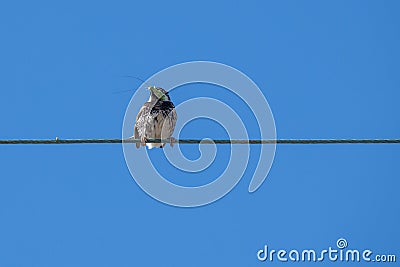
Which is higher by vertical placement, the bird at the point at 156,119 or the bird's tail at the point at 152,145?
the bird at the point at 156,119

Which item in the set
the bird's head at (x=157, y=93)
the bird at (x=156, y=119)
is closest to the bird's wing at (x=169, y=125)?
the bird at (x=156, y=119)

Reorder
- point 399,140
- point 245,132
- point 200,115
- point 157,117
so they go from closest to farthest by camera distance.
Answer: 1. point 399,140
2. point 245,132
3. point 200,115
4. point 157,117

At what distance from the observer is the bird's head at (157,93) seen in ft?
44.0

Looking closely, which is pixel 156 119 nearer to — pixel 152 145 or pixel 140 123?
pixel 140 123

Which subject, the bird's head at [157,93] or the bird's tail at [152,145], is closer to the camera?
the bird's tail at [152,145]

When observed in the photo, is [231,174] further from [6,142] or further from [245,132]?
[6,142]

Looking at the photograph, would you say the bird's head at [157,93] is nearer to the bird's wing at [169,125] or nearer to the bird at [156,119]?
the bird at [156,119]

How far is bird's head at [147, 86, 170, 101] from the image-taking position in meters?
13.4

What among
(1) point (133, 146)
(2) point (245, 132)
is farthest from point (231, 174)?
(1) point (133, 146)

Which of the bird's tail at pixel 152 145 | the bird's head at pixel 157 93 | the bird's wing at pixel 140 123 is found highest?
the bird's head at pixel 157 93

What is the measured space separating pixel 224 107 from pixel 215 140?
172cm

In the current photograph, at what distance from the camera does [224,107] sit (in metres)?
12.2

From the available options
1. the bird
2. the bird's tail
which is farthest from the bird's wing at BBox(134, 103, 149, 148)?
the bird's tail

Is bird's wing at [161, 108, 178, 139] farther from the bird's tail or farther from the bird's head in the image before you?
the bird's head
